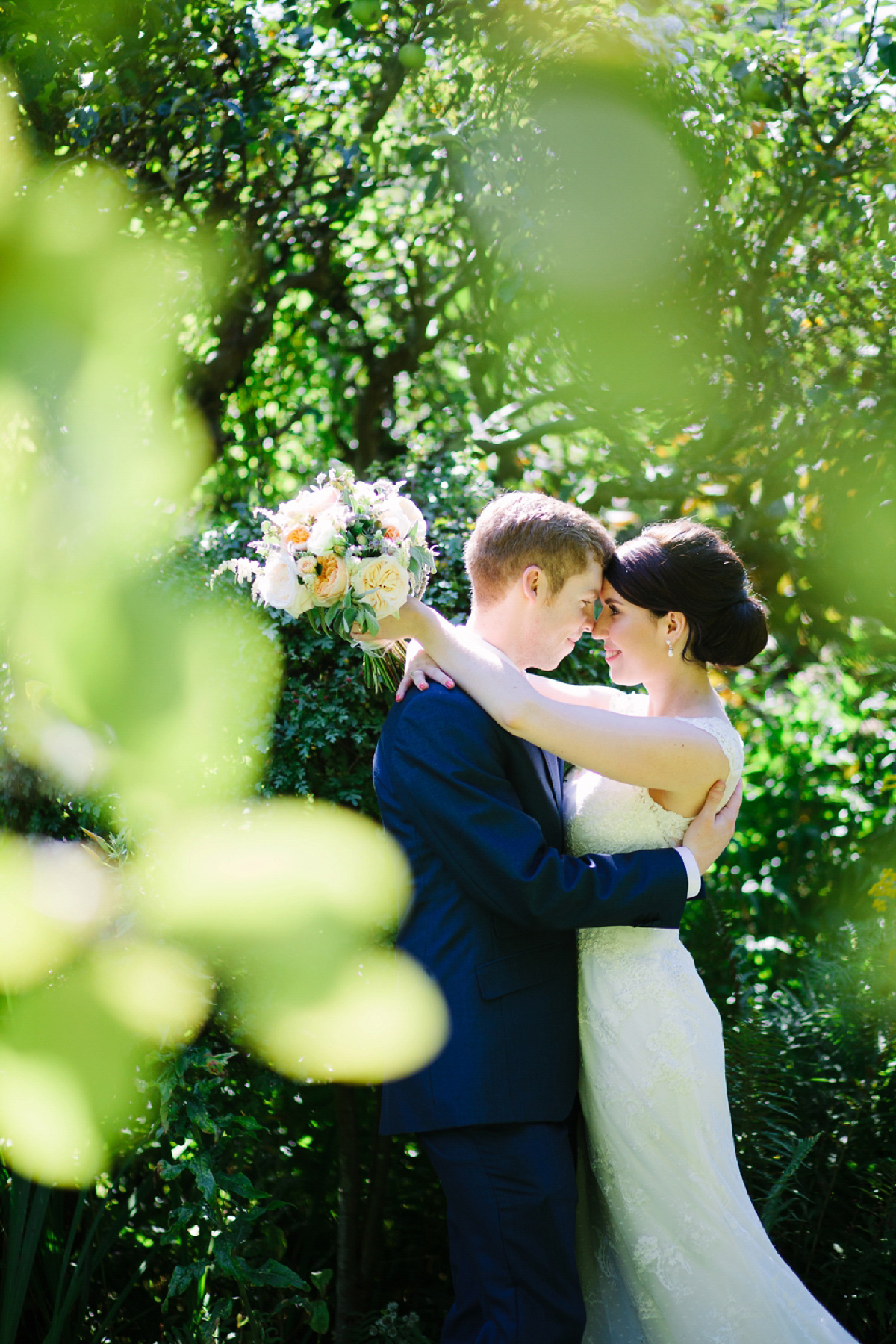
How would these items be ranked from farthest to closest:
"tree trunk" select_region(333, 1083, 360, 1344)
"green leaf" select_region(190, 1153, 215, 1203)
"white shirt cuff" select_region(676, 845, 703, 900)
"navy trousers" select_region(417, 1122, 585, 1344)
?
"tree trunk" select_region(333, 1083, 360, 1344) → "green leaf" select_region(190, 1153, 215, 1203) → "white shirt cuff" select_region(676, 845, 703, 900) → "navy trousers" select_region(417, 1122, 585, 1344)

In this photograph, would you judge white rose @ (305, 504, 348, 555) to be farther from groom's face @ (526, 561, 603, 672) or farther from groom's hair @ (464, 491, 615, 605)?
groom's face @ (526, 561, 603, 672)

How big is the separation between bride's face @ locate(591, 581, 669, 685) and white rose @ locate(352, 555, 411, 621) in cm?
69

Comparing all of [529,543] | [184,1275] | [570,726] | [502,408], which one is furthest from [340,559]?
[502,408]

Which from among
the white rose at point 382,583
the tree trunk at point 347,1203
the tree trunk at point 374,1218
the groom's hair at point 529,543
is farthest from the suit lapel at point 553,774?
the tree trunk at point 374,1218

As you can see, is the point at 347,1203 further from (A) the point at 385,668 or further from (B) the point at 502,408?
(B) the point at 502,408

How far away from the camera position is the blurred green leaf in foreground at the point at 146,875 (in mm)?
2969

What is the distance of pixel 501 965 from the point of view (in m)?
2.38

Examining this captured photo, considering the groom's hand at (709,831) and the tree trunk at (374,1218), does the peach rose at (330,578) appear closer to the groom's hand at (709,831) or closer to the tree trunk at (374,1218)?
the groom's hand at (709,831)

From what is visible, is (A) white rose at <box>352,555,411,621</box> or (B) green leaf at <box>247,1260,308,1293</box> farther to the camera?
(B) green leaf at <box>247,1260,308,1293</box>

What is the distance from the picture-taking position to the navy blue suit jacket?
7.45 feet

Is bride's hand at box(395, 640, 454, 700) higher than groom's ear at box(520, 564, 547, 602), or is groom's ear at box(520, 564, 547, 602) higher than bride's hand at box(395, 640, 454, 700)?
groom's ear at box(520, 564, 547, 602)

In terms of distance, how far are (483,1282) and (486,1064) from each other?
454 millimetres

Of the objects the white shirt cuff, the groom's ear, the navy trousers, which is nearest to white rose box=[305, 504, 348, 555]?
the groom's ear

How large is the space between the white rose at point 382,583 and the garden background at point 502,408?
3.04ft
